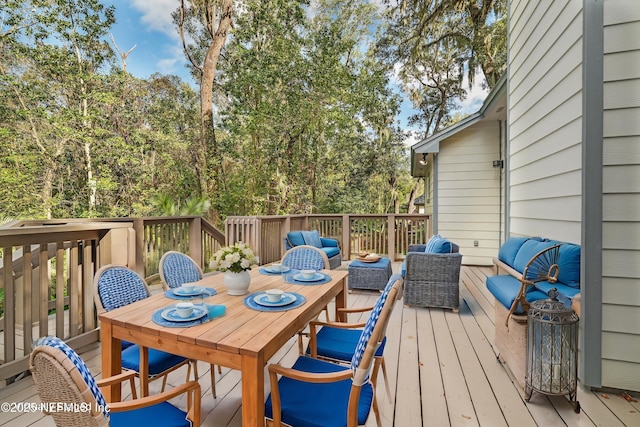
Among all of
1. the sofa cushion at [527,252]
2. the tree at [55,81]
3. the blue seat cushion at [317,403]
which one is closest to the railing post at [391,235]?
the sofa cushion at [527,252]

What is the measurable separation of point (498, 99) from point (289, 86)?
7.18 meters

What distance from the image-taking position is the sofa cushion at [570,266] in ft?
7.78

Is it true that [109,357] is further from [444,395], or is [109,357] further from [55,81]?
[55,81]

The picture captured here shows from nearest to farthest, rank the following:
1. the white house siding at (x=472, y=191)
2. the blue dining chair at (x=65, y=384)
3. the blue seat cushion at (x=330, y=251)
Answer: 1. the blue dining chair at (x=65, y=384)
2. the blue seat cushion at (x=330, y=251)
3. the white house siding at (x=472, y=191)

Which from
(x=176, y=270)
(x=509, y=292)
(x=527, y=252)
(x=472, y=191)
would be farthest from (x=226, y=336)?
(x=472, y=191)

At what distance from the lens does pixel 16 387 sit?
2199mm

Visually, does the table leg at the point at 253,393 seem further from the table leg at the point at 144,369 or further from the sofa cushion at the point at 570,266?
the sofa cushion at the point at 570,266

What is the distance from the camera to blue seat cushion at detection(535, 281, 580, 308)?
2.31 metres

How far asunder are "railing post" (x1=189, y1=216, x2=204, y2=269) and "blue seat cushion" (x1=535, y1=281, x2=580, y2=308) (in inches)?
177

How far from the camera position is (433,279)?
379cm

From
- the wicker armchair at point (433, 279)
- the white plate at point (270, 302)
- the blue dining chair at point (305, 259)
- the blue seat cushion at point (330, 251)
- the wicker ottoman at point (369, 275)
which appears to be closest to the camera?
the white plate at point (270, 302)

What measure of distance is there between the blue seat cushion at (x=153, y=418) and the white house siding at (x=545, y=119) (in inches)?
114

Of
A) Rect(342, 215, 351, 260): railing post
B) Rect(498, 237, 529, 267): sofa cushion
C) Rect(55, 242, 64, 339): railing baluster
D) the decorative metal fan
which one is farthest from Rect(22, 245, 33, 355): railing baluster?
Rect(342, 215, 351, 260): railing post

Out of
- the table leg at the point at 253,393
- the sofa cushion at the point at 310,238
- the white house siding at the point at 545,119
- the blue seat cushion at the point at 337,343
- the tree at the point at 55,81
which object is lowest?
the blue seat cushion at the point at 337,343
